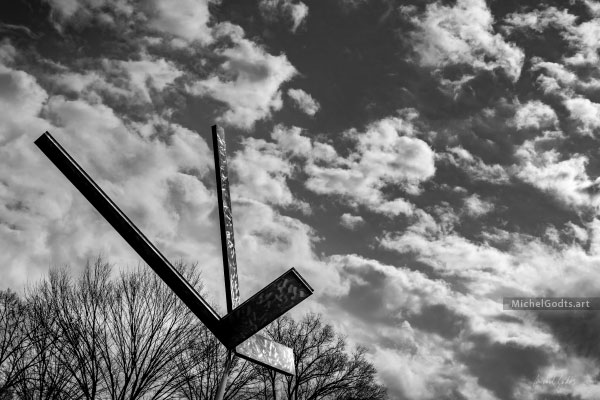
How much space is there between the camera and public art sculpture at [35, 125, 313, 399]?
2.19 m

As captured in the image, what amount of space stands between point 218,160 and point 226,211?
1.39 ft

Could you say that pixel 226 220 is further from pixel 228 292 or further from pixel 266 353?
pixel 266 353

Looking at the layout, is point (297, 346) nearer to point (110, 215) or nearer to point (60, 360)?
point (60, 360)

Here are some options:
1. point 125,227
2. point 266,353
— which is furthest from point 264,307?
point 125,227

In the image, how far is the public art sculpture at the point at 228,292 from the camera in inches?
86.3

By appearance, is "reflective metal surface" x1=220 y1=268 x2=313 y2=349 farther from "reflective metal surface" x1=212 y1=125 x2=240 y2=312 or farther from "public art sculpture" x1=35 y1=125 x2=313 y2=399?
"reflective metal surface" x1=212 y1=125 x2=240 y2=312

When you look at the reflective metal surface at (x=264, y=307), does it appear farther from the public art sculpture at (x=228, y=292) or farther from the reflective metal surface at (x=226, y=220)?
the reflective metal surface at (x=226, y=220)

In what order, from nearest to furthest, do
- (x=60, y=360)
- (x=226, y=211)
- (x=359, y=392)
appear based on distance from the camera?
(x=226, y=211), (x=60, y=360), (x=359, y=392)

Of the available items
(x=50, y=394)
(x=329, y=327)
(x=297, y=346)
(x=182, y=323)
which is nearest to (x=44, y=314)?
(x=50, y=394)

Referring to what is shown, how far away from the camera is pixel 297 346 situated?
28.4 meters

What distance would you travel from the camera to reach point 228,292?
2.72 m

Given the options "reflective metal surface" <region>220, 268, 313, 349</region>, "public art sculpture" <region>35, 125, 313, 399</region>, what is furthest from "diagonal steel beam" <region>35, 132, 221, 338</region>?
"reflective metal surface" <region>220, 268, 313, 349</region>

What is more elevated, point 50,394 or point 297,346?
→ point 50,394

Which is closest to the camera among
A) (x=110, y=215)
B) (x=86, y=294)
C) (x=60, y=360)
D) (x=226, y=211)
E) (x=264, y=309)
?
(x=264, y=309)
